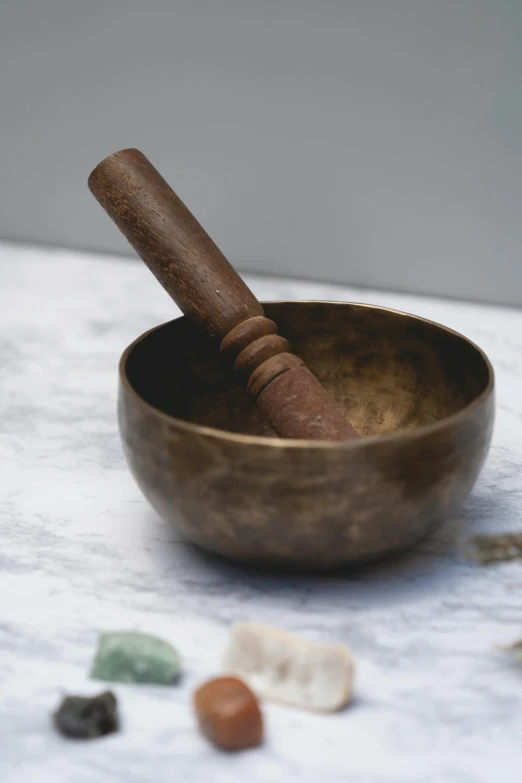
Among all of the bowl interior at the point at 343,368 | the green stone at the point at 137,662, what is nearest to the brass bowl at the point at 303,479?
the bowl interior at the point at 343,368

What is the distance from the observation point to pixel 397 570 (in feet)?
4.66

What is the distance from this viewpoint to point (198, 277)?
152cm

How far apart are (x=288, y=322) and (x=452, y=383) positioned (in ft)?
0.93

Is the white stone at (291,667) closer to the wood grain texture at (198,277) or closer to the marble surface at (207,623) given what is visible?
the marble surface at (207,623)

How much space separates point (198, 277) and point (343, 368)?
0.33 metres

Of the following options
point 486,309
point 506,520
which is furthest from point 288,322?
point 486,309

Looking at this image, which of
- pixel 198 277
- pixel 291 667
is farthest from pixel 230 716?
pixel 198 277

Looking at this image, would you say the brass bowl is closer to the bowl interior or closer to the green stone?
the bowl interior

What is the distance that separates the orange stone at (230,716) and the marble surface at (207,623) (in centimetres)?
2

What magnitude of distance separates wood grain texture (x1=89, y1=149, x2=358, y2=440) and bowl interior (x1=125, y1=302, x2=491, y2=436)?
0.06m

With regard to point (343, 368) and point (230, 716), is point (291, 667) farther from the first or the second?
point (343, 368)

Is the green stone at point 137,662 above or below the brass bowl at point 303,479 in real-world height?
below

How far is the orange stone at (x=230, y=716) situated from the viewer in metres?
1.08

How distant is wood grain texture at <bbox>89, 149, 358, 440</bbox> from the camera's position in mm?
1493
